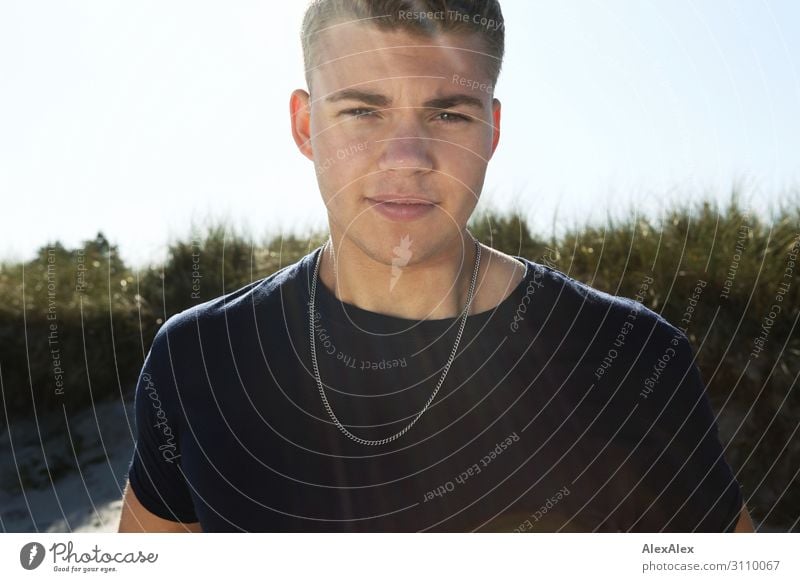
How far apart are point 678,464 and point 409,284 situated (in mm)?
584

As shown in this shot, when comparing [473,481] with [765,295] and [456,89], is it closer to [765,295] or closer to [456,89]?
[456,89]

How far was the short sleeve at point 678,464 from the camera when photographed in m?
1.40

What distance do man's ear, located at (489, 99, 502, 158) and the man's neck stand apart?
187mm

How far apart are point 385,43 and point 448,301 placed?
1.56ft

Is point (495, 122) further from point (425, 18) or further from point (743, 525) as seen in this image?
point (743, 525)

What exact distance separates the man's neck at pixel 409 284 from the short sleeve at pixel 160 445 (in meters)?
0.39

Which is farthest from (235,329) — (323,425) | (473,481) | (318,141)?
(473,481)

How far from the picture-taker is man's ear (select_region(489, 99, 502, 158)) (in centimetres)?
145

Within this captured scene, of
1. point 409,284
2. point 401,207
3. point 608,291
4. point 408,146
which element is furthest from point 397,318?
point 608,291

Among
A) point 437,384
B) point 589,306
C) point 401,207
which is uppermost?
point 401,207

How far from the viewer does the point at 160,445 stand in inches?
60.7

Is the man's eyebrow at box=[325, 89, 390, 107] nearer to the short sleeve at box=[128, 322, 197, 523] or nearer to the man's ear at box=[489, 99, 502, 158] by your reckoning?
the man's ear at box=[489, 99, 502, 158]

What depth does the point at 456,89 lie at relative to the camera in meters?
1.34

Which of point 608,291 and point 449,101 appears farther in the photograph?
point 608,291
